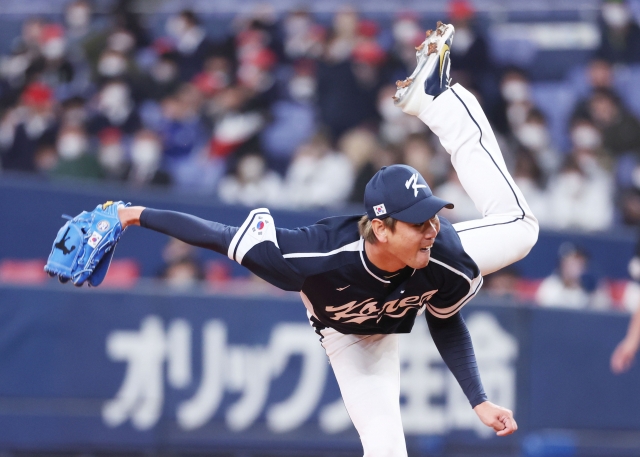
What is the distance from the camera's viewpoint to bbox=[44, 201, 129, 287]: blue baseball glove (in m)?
4.70

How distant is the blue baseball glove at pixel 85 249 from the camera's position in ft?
15.4

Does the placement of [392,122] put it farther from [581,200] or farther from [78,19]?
[78,19]

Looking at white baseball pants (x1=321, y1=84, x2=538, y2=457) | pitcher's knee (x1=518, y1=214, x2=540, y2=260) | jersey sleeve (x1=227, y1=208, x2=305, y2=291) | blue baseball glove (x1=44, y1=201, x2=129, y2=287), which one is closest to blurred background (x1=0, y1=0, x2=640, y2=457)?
white baseball pants (x1=321, y1=84, x2=538, y2=457)

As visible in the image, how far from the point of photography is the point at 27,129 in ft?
38.1

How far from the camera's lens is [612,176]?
425 inches

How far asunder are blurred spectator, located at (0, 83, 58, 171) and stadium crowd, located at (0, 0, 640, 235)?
0.06 ft

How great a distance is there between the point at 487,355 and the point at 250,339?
179cm

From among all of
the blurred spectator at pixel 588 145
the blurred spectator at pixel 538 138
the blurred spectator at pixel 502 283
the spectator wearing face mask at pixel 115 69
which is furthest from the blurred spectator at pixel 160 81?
the blurred spectator at pixel 502 283

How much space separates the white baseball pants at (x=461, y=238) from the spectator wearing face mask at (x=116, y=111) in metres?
7.09

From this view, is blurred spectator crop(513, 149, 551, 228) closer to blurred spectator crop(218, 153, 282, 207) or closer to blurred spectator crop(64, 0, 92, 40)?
blurred spectator crop(218, 153, 282, 207)

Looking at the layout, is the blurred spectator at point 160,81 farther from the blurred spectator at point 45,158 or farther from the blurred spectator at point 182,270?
the blurred spectator at point 182,270

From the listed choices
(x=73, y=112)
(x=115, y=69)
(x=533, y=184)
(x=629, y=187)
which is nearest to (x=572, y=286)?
(x=533, y=184)

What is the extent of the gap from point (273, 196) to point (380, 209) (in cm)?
625

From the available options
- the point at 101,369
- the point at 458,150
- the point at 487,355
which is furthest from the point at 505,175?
the point at 101,369
